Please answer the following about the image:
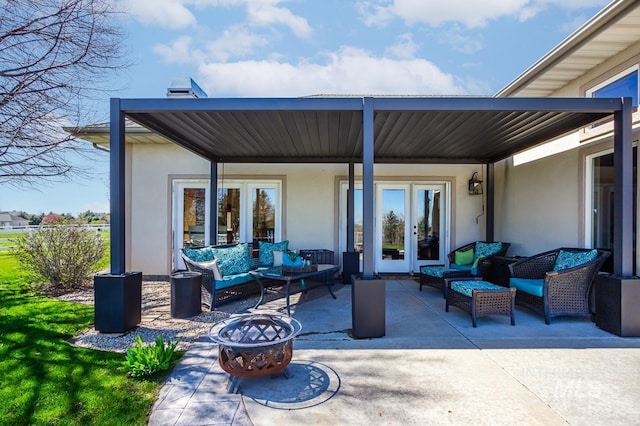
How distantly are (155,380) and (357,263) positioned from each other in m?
4.64

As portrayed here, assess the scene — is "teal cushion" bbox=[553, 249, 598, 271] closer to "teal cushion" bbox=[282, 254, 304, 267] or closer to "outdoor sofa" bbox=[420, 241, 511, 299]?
"outdoor sofa" bbox=[420, 241, 511, 299]

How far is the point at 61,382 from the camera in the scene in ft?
8.55

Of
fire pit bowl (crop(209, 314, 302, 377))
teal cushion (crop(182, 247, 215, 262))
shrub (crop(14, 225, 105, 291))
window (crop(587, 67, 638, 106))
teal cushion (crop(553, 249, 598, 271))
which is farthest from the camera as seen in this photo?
shrub (crop(14, 225, 105, 291))

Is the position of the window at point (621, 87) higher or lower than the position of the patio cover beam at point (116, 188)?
higher

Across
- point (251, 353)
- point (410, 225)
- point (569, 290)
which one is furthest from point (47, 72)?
point (569, 290)

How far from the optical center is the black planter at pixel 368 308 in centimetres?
367

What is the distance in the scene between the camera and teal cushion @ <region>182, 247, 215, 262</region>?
528cm

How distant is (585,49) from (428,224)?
4349 millimetres

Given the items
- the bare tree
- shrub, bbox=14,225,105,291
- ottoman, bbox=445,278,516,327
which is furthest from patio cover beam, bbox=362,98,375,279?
shrub, bbox=14,225,105,291

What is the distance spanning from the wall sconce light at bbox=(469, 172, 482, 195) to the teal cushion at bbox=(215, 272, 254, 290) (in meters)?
5.46

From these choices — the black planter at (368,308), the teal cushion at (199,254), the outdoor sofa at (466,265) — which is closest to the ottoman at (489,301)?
the outdoor sofa at (466,265)

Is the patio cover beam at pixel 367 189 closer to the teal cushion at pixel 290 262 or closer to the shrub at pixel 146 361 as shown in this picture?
the teal cushion at pixel 290 262

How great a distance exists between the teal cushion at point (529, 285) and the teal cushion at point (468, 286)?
54 cm

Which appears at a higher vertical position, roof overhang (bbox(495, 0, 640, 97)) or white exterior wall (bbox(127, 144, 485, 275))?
roof overhang (bbox(495, 0, 640, 97))
